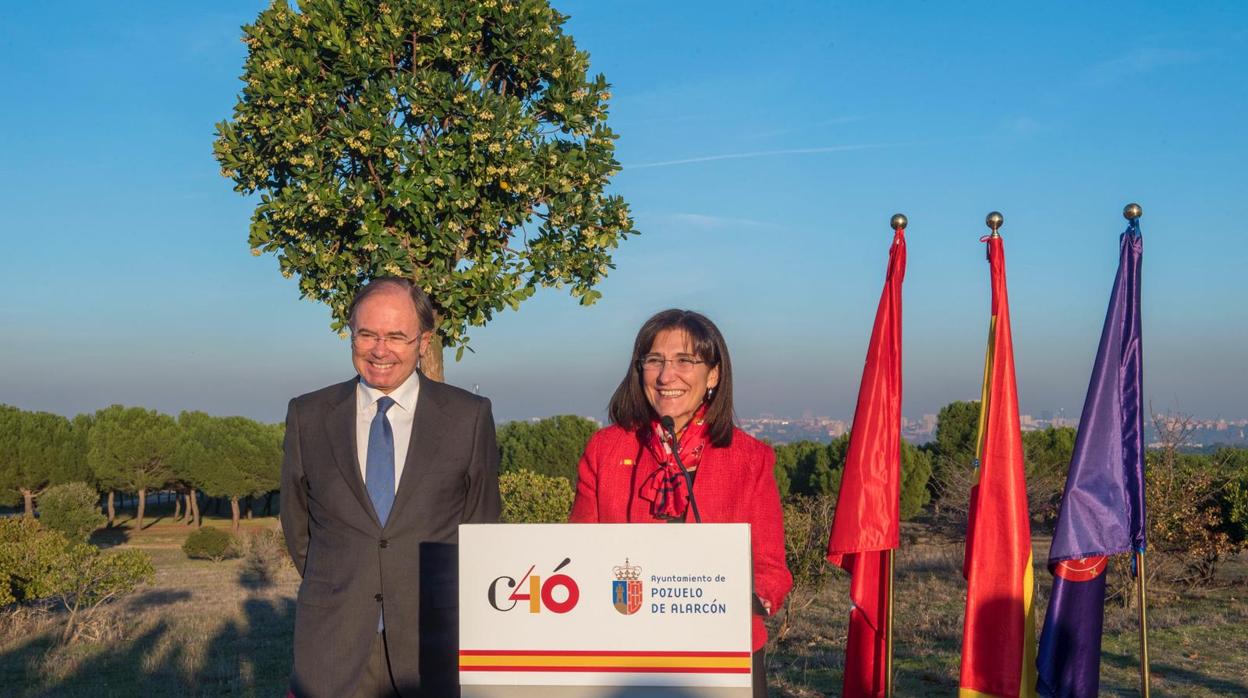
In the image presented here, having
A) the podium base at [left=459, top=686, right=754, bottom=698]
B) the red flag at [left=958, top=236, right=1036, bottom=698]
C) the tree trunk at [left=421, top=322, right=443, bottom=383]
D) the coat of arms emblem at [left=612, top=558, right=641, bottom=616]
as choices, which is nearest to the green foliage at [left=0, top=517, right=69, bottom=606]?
the tree trunk at [left=421, top=322, right=443, bottom=383]

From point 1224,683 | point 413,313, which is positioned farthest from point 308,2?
point 1224,683

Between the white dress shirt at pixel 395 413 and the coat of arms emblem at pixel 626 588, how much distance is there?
3.73 ft

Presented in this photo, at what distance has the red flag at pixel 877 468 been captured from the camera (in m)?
4.29

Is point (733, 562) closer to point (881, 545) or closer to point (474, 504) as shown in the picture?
point (474, 504)

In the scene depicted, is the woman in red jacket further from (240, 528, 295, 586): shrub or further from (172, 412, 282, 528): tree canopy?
(172, 412, 282, 528): tree canopy

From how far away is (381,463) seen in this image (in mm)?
3049

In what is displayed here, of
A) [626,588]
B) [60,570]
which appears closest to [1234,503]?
[626,588]

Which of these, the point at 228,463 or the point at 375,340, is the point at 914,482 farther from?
the point at 228,463

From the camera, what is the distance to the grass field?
25.9 ft

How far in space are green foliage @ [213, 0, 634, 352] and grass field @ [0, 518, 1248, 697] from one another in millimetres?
3589

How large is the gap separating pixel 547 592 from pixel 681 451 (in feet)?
2.83

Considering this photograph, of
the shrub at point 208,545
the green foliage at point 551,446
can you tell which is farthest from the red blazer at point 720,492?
the green foliage at point 551,446

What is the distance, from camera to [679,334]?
295 cm

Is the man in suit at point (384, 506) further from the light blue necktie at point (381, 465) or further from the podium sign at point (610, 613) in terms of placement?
the podium sign at point (610, 613)
